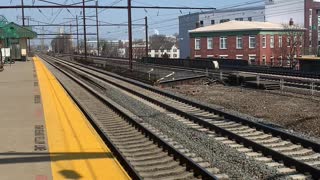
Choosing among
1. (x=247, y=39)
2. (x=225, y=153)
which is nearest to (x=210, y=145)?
(x=225, y=153)

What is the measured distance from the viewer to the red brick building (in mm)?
69500

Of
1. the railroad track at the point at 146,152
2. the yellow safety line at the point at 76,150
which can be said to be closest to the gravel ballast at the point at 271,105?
the railroad track at the point at 146,152

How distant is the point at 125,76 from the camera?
131 feet

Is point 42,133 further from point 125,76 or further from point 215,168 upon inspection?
point 125,76

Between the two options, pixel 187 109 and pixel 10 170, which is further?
pixel 187 109

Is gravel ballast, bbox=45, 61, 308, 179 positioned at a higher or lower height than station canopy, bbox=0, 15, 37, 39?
lower

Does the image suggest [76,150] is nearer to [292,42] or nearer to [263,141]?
[263,141]

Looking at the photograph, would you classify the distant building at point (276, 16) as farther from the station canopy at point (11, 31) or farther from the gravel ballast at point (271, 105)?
the gravel ballast at point (271, 105)

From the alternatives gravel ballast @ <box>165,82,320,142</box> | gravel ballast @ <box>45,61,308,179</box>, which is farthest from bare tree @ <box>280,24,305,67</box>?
gravel ballast @ <box>45,61,308,179</box>

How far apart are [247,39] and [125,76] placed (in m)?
35.0

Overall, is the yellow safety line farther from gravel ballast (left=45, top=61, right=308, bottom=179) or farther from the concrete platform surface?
gravel ballast (left=45, top=61, right=308, bottom=179)

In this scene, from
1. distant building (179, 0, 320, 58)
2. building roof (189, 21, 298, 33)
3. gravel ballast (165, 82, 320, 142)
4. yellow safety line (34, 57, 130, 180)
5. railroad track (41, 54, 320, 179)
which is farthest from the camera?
distant building (179, 0, 320, 58)

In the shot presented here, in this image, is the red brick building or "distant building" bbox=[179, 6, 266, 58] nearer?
the red brick building

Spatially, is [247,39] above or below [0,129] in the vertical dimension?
above
